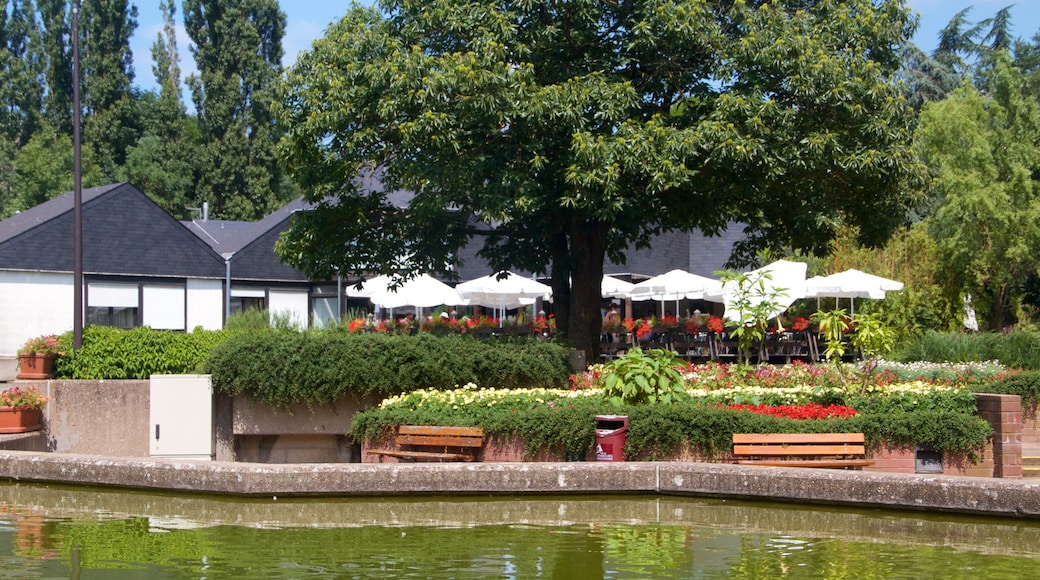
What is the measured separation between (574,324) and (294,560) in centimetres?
1173

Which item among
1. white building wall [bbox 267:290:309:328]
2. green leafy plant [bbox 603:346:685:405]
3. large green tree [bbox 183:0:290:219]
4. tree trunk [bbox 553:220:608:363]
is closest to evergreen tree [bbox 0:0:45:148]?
large green tree [bbox 183:0:290:219]

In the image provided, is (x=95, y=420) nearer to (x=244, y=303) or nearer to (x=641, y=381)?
(x=641, y=381)

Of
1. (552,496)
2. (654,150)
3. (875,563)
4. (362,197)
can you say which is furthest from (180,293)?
(875,563)

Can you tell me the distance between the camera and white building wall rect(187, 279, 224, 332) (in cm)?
3759

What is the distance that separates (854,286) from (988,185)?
7.18 meters

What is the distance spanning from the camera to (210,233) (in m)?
43.9

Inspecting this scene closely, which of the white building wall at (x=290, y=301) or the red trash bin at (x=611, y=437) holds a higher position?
the white building wall at (x=290, y=301)

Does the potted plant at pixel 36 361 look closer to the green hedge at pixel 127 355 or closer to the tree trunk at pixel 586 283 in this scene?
the green hedge at pixel 127 355

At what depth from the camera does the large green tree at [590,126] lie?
17.8 m

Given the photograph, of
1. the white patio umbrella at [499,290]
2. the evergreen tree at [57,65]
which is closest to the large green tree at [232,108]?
the evergreen tree at [57,65]

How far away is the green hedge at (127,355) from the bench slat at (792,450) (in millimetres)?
8476

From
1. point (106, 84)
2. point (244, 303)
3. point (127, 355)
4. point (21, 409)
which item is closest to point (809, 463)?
point (127, 355)

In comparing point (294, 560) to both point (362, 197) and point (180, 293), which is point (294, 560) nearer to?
point (362, 197)

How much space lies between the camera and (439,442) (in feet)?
46.8
